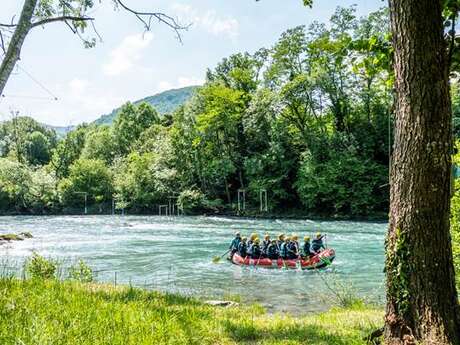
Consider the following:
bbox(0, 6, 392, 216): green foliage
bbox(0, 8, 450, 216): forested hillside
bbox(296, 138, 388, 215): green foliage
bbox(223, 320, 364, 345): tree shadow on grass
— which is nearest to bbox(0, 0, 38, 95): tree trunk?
bbox(223, 320, 364, 345): tree shadow on grass

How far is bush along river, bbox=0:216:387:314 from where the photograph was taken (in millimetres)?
12289

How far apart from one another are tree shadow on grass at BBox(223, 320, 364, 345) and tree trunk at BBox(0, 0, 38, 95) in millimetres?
4390

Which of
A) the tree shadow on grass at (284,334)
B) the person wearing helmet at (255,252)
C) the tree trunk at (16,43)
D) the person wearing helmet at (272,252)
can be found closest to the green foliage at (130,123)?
the person wearing helmet at (255,252)

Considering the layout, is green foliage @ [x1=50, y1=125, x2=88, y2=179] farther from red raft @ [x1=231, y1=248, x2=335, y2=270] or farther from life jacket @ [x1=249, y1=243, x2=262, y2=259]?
red raft @ [x1=231, y1=248, x2=335, y2=270]

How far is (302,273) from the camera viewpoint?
53.6ft

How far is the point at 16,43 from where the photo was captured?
625cm

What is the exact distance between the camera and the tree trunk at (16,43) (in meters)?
6.13

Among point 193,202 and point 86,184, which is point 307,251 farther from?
point 86,184

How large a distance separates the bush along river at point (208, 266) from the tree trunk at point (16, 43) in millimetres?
2954

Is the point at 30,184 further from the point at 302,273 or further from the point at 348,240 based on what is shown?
the point at 302,273

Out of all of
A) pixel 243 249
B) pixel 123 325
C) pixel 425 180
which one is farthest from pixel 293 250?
pixel 425 180

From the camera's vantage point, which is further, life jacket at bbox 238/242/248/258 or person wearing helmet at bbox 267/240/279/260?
life jacket at bbox 238/242/248/258

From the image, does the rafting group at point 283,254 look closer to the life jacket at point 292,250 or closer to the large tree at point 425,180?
the life jacket at point 292,250

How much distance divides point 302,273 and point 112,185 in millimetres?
53111
